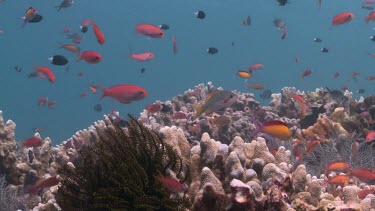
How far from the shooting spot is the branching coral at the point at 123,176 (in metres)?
3.33

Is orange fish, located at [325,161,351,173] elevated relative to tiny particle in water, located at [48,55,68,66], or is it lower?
elevated

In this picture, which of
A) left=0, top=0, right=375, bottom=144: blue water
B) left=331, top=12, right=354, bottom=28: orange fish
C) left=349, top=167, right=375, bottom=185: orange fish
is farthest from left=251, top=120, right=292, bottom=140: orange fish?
left=0, top=0, right=375, bottom=144: blue water

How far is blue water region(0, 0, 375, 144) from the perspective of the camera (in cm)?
8656

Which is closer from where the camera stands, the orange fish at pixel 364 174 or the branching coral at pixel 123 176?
the branching coral at pixel 123 176

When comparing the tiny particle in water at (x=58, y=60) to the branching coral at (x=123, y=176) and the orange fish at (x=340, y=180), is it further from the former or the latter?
the orange fish at (x=340, y=180)

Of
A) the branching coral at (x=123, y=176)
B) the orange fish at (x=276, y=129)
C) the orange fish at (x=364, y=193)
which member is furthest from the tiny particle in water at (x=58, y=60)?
the orange fish at (x=364, y=193)

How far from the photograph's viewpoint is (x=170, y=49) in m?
135

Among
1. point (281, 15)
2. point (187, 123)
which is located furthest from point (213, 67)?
point (187, 123)

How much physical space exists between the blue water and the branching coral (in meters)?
64.6

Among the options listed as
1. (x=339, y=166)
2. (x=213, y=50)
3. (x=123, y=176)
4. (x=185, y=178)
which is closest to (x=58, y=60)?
(x=213, y=50)

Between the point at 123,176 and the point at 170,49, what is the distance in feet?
439

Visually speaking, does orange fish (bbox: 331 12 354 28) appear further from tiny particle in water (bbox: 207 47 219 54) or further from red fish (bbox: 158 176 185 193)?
red fish (bbox: 158 176 185 193)

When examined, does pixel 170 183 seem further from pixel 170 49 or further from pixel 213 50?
pixel 170 49

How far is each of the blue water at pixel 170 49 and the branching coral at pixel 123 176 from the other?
64.6 metres
